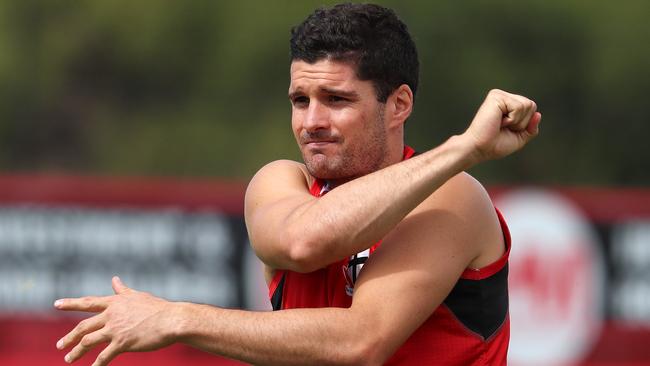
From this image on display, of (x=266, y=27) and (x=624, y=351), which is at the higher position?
(x=266, y=27)

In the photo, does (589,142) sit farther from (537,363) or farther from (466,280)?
(466,280)

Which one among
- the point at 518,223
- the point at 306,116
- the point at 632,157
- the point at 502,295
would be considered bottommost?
the point at 632,157

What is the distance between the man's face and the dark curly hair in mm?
38

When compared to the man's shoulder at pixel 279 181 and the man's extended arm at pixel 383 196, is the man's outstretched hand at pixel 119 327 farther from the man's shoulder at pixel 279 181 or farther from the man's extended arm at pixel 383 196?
the man's shoulder at pixel 279 181

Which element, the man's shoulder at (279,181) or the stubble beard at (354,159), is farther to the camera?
the man's shoulder at (279,181)

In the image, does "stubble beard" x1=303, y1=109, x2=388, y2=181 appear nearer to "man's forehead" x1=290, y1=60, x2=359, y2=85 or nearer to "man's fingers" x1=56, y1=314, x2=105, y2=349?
"man's forehead" x1=290, y1=60, x2=359, y2=85

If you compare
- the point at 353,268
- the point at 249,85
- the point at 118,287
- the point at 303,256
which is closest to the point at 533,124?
the point at 353,268

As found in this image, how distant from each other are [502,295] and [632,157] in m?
17.1

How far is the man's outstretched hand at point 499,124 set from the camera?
438 centimetres

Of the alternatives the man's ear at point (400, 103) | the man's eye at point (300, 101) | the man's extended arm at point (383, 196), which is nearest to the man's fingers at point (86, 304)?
the man's extended arm at point (383, 196)

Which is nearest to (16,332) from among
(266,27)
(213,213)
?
(213,213)

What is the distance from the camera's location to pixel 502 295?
15.5ft

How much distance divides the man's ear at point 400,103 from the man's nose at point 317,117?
0.27 m

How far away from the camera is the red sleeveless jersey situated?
14.9 ft
